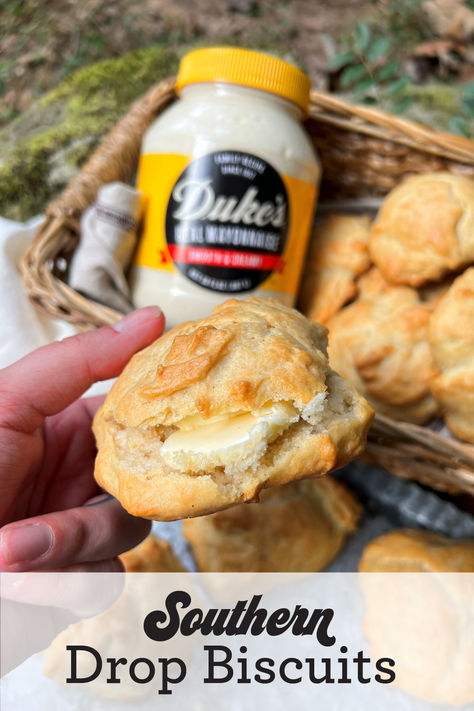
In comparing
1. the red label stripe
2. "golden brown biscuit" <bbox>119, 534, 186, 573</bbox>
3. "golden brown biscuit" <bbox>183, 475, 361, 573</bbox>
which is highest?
the red label stripe

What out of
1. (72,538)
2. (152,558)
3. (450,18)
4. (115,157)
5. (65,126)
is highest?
(450,18)

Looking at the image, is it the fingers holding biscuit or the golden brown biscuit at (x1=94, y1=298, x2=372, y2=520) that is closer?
the golden brown biscuit at (x1=94, y1=298, x2=372, y2=520)

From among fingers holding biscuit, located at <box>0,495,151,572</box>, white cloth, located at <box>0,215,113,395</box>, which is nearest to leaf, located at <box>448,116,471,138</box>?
white cloth, located at <box>0,215,113,395</box>

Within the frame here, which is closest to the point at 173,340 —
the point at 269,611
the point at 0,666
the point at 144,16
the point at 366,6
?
the point at 0,666

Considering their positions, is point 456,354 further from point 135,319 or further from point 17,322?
point 17,322

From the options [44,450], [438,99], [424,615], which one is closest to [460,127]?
[438,99]

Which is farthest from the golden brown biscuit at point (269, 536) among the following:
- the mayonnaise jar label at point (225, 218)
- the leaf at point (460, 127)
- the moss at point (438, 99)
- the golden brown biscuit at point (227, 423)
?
the moss at point (438, 99)

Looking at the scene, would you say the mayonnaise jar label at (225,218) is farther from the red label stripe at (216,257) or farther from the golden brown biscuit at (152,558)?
the golden brown biscuit at (152,558)

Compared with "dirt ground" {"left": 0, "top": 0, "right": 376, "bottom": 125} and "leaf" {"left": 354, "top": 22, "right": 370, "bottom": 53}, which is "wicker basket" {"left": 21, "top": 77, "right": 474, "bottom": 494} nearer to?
"leaf" {"left": 354, "top": 22, "right": 370, "bottom": 53}
